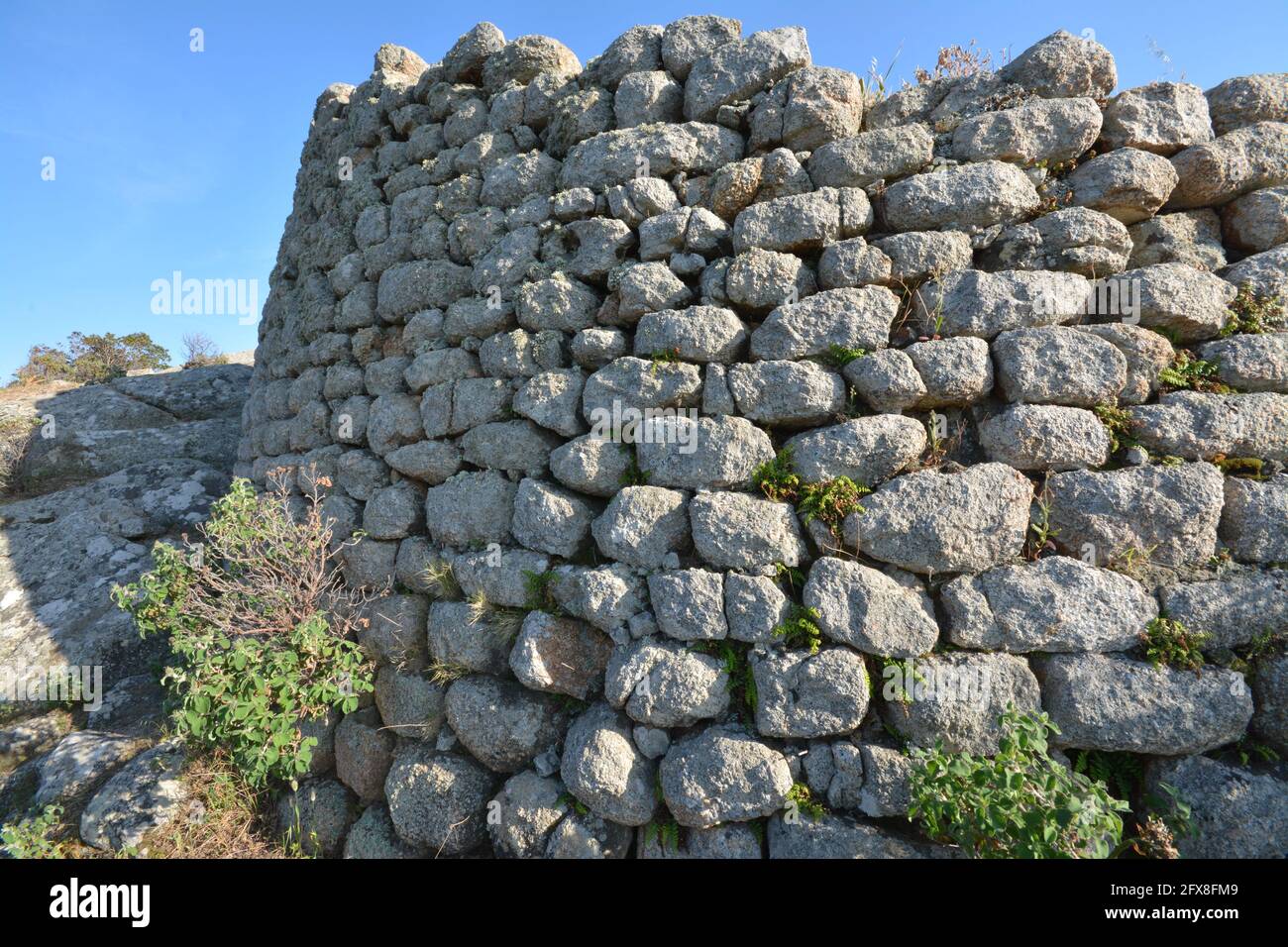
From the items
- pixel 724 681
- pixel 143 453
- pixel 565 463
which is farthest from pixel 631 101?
pixel 143 453

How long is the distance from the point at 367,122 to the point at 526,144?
1.69 m

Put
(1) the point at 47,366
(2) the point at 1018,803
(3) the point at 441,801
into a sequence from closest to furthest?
1. (2) the point at 1018,803
2. (3) the point at 441,801
3. (1) the point at 47,366

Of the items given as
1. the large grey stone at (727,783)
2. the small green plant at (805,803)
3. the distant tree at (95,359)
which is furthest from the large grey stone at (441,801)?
the distant tree at (95,359)

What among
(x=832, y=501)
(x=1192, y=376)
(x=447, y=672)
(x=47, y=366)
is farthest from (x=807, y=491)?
(x=47, y=366)

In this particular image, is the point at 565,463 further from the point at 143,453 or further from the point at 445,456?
the point at 143,453

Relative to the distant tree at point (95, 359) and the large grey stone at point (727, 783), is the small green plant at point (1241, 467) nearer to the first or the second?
the large grey stone at point (727, 783)

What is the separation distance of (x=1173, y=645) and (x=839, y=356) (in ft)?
6.59

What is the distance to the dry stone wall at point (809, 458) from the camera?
8.75ft

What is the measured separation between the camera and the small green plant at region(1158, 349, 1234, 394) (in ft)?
9.64

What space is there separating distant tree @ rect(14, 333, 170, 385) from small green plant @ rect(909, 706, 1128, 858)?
1236cm

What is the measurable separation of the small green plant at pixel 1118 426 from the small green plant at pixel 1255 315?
77 centimetres

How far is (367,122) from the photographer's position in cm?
480

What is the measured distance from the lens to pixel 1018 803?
2.20 metres

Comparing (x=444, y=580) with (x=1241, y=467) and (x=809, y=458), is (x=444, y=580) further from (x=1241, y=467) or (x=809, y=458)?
(x=1241, y=467)
